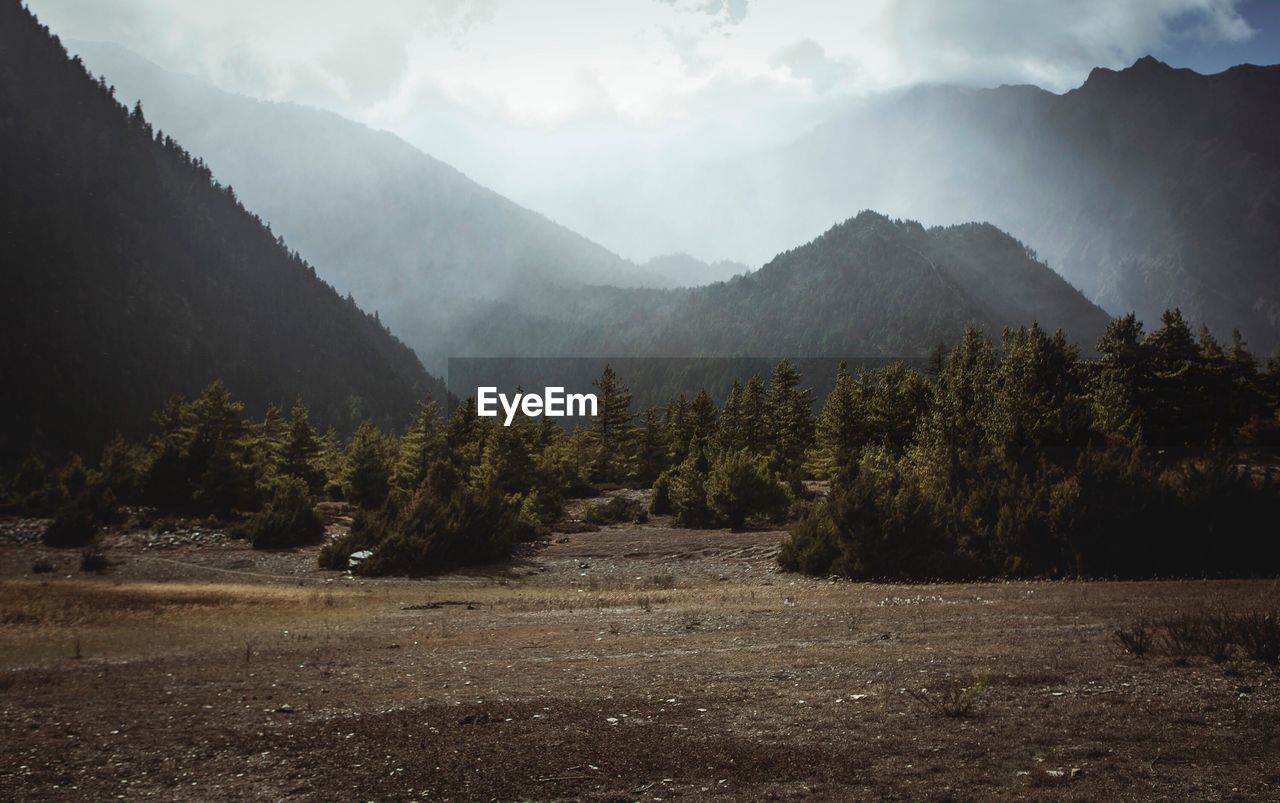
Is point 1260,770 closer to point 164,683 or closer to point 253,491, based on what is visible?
point 164,683

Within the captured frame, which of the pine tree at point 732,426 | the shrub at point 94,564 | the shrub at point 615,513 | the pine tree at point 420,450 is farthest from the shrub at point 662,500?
the shrub at point 94,564

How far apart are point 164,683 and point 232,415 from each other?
4341 centimetres

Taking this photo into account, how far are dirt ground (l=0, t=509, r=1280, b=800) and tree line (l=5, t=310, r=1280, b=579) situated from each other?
19.7ft

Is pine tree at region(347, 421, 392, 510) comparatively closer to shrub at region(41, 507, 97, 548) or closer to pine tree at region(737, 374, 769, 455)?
shrub at region(41, 507, 97, 548)

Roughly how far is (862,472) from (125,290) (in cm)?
16168

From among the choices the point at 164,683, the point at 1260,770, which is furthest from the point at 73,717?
the point at 1260,770

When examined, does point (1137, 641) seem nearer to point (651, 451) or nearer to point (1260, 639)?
point (1260, 639)

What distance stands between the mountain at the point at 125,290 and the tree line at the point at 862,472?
76756 millimetres

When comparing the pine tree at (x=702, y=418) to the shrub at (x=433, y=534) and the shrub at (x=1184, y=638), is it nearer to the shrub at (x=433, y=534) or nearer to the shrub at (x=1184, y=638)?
the shrub at (x=433, y=534)

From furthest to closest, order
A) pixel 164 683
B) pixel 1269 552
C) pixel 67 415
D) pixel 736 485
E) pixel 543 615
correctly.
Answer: pixel 67 415 < pixel 736 485 < pixel 1269 552 < pixel 543 615 < pixel 164 683

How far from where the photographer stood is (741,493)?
4291cm

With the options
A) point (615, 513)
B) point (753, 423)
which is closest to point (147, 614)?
point (615, 513)

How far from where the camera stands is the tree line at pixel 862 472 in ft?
82.7

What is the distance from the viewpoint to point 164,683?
36.3ft
